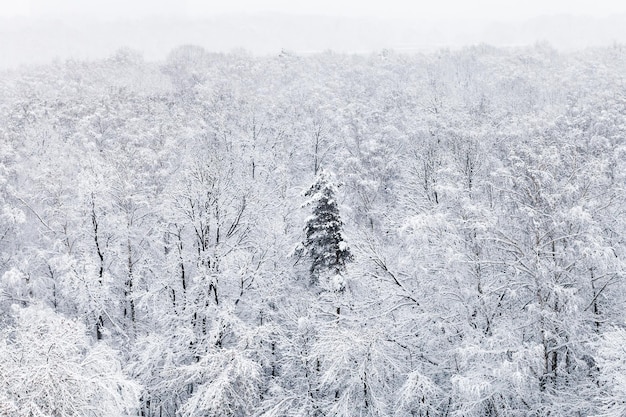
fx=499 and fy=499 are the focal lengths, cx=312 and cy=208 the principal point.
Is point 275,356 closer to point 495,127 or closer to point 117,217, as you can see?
point 117,217

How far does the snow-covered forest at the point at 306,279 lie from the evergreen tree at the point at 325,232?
0.26 feet

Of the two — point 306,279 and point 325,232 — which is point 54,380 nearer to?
point 325,232

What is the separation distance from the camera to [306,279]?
24.2m

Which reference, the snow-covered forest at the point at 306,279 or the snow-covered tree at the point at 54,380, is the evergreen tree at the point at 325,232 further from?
the snow-covered tree at the point at 54,380

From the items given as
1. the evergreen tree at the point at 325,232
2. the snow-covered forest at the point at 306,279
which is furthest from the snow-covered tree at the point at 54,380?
the evergreen tree at the point at 325,232

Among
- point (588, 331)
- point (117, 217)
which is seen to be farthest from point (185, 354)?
point (588, 331)

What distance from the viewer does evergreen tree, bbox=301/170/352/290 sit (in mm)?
19391

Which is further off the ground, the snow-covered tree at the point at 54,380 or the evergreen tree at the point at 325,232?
the evergreen tree at the point at 325,232

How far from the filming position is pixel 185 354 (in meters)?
19.8

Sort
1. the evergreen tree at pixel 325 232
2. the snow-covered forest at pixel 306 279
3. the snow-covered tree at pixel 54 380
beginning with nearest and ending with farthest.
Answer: the snow-covered tree at pixel 54 380 → the snow-covered forest at pixel 306 279 → the evergreen tree at pixel 325 232

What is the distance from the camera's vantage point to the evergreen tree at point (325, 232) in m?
19.4

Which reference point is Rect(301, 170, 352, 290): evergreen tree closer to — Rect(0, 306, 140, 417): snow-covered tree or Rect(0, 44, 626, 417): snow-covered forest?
Rect(0, 44, 626, 417): snow-covered forest

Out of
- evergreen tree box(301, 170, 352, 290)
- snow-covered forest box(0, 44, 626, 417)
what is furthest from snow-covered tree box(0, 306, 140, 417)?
evergreen tree box(301, 170, 352, 290)

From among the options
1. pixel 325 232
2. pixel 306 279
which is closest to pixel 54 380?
pixel 325 232
